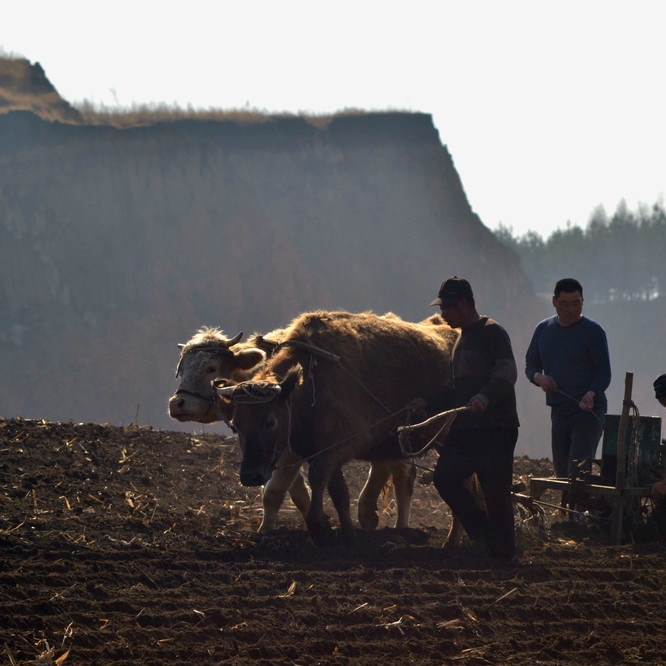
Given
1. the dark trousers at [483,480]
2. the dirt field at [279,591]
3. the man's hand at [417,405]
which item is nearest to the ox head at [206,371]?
the dirt field at [279,591]

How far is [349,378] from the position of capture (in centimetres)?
888

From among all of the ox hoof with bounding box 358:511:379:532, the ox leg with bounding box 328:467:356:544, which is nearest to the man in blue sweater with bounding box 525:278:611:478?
the ox hoof with bounding box 358:511:379:532

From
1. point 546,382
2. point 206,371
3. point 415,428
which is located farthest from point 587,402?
point 206,371

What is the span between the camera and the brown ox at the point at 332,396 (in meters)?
8.00

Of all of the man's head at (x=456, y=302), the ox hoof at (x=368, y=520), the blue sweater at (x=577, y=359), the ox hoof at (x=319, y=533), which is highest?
the man's head at (x=456, y=302)

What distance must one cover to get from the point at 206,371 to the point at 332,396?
1738 millimetres

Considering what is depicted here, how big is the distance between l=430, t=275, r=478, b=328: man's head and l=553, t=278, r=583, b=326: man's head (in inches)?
56.6

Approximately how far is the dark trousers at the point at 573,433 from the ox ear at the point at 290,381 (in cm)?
251

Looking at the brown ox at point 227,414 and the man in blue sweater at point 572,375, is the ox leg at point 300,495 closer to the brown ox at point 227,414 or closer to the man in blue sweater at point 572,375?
the brown ox at point 227,414

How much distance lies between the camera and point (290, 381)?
8219 mm

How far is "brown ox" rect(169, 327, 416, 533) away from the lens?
9.08 metres

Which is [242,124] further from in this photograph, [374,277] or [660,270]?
[660,270]

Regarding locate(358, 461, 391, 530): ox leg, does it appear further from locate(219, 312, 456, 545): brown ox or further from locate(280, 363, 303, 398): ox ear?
locate(280, 363, 303, 398): ox ear

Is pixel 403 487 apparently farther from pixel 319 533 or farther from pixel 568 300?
pixel 568 300
